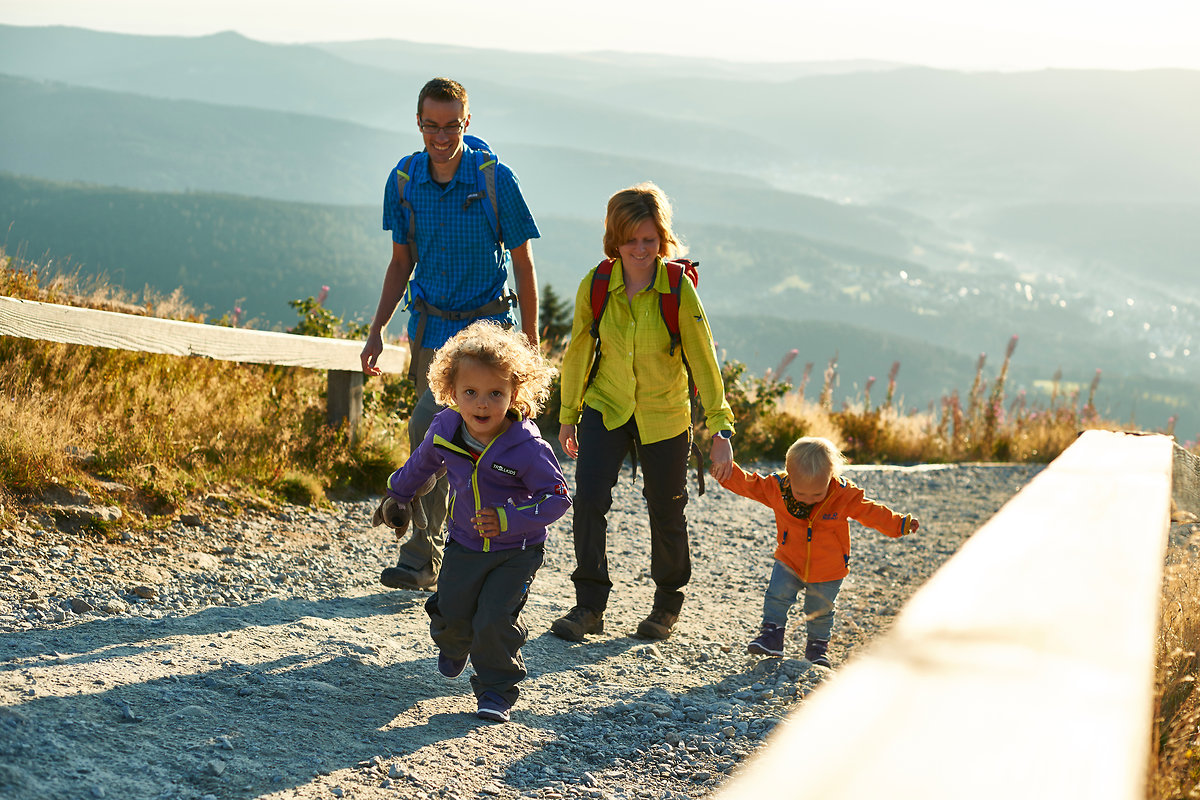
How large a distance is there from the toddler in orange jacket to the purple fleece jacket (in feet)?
3.68

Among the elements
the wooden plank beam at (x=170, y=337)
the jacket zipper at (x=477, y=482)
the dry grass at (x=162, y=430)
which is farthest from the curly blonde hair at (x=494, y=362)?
the wooden plank beam at (x=170, y=337)

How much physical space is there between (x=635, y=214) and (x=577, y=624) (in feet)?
6.01

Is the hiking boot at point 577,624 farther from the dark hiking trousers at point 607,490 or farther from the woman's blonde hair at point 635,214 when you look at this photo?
the woman's blonde hair at point 635,214

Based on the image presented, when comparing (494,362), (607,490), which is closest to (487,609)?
(494,362)

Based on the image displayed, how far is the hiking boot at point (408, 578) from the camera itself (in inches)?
179

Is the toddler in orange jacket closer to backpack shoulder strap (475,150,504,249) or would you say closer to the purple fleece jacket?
the purple fleece jacket

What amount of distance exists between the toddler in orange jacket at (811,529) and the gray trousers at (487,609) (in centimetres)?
119

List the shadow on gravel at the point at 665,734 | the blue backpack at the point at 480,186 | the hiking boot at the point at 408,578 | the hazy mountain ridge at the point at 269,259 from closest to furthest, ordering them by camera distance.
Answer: the shadow on gravel at the point at 665,734
the blue backpack at the point at 480,186
the hiking boot at the point at 408,578
the hazy mountain ridge at the point at 269,259

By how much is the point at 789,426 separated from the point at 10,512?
8.32m

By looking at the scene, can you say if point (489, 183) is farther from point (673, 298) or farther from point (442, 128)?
point (673, 298)

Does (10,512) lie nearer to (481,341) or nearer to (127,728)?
(127,728)

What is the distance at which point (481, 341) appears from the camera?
318 cm

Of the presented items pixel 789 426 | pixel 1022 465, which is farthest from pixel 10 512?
pixel 1022 465

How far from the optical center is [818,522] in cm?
417
